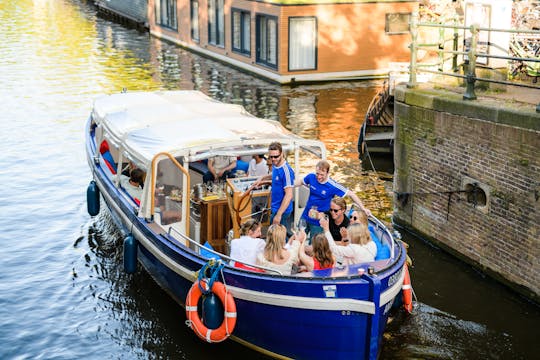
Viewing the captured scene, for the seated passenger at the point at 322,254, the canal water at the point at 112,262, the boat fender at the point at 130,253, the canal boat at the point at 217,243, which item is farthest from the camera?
the boat fender at the point at 130,253

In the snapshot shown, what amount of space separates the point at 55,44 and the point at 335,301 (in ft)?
111

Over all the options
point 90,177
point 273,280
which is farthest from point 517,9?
point 273,280

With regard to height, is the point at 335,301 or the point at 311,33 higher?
the point at 311,33

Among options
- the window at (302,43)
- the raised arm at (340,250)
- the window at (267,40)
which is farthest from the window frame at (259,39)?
the raised arm at (340,250)

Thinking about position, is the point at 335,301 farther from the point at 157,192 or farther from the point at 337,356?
the point at 157,192

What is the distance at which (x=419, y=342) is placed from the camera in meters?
11.1

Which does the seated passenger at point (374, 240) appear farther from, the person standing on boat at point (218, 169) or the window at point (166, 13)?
the window at point (166, 13)

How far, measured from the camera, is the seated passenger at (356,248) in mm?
10094

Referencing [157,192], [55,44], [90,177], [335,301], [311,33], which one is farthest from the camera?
[55,44]

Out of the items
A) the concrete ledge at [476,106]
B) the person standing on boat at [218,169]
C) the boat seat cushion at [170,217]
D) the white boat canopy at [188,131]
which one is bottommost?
the boat seat cushion at [170,217]

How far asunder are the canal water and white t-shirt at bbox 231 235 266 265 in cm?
139

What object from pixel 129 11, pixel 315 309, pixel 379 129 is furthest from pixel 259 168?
pixel 129 11

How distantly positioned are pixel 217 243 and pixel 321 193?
1993 millimetres

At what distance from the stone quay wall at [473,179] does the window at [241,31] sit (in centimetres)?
1865
